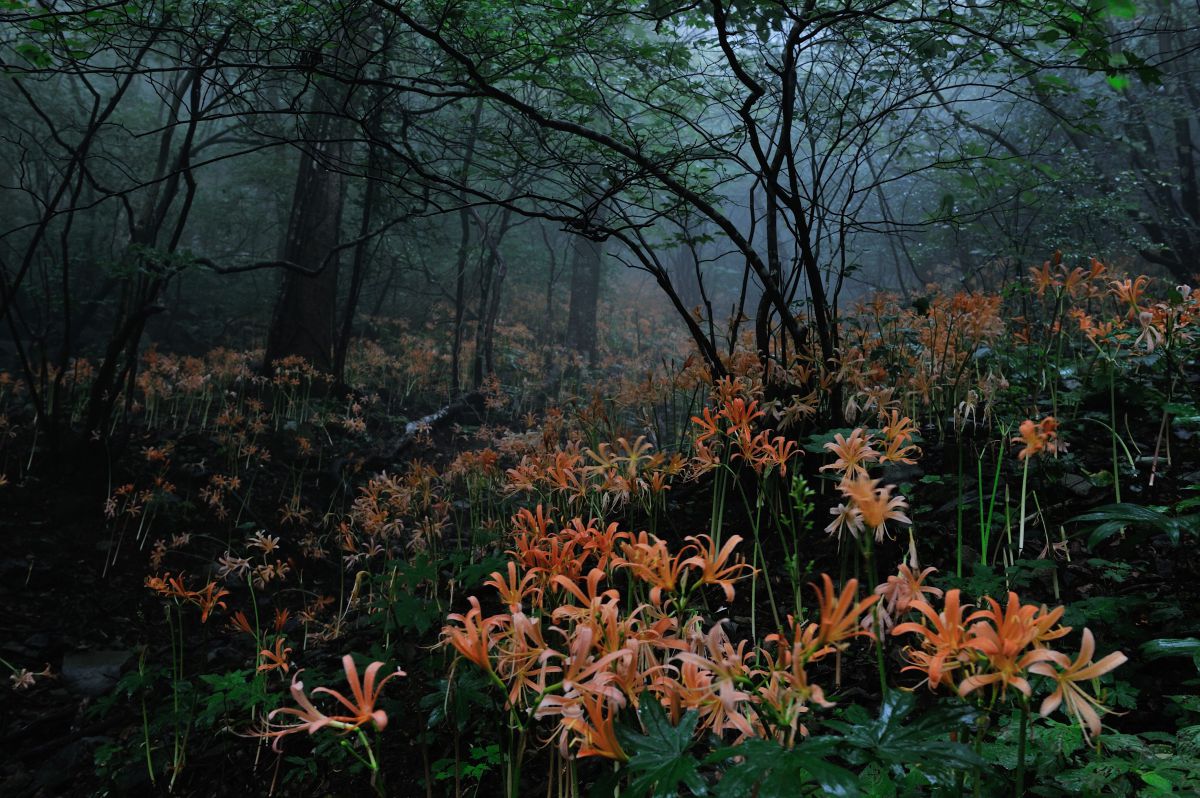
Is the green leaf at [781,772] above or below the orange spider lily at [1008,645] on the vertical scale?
below

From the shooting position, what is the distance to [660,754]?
3.00 feet

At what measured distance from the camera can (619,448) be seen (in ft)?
12.0

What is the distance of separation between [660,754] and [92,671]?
3.62 metres

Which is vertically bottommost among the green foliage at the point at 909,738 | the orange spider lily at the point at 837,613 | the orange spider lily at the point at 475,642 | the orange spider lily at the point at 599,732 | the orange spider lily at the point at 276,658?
the orange spider lily at the point at 276,658

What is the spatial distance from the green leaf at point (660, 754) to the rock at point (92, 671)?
3.36 meters

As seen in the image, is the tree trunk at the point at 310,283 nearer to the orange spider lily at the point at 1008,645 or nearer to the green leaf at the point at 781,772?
the green leaf at the point at 781,772

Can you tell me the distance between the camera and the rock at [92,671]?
10.1ft

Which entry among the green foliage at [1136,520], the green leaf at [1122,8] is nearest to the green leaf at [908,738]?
the green foliage at [1136,520]

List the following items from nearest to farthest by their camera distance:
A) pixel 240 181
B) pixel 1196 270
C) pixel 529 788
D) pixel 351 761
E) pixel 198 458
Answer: pixel 529 788 < pixel 351 761 < pixel 198 458 < pixel 1196 270 < pixel 240 181

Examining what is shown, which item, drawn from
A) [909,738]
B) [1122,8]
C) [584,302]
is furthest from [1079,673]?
[584,302]

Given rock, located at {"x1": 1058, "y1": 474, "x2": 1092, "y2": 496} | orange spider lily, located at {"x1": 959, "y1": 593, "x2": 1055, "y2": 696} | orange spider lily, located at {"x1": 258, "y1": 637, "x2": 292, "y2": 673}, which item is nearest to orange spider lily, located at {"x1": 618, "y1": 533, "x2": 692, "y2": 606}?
orange spider lily, located at {"x1": 959, "y1": 593, "x2": 1055, "y2": 696}

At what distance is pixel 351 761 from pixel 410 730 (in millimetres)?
199

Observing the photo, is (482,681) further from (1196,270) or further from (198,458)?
(1196,270)

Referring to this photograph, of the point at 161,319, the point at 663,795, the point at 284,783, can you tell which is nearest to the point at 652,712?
the point at 663,795
